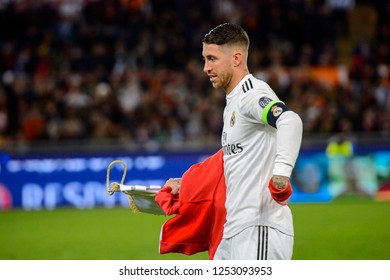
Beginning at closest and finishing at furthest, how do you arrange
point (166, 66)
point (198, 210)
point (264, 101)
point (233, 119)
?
point (264, 101) < point (233, 119) < point (198, 210) < point (166, 66)

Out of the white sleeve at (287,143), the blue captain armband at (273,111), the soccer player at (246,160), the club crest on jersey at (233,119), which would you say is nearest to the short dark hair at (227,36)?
the soccer player at (246,160)

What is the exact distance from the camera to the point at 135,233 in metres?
12.6

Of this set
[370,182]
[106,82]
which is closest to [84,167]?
[106,82]

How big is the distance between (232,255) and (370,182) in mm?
11684

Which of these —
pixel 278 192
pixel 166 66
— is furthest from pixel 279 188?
pixel 166 66

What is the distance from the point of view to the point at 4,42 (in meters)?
21.4

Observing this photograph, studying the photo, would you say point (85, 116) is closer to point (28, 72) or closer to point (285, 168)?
point (28, 72)

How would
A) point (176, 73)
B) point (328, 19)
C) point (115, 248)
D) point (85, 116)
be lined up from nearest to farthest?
point (115, 248) → point (85, 116) → point (176, 73) → point (328, 19)

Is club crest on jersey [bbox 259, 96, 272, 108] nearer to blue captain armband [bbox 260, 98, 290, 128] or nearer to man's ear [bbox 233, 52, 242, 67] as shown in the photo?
blue captain armband [bbox 260, 98, 290, 128]

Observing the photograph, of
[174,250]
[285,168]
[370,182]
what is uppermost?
[285,168]

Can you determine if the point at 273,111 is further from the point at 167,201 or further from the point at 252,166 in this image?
the point at 167,201

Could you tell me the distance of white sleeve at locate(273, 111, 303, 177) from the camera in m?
4.79

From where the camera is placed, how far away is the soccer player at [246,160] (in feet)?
17.0

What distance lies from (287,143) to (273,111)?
0.78 ft
